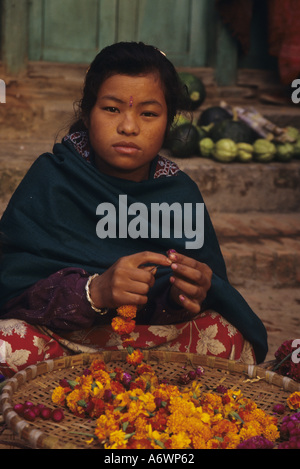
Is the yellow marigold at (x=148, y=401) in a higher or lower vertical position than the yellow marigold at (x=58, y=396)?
higher

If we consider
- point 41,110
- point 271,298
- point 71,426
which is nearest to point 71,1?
point 41,110

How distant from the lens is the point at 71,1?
5.41 meters

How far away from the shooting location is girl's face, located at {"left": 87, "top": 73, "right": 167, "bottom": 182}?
2498mm

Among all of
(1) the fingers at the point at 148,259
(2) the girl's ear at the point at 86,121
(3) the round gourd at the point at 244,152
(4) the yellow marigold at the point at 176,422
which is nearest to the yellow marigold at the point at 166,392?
(4) the yellow marigold at the point at 176,422

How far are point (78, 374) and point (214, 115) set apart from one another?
146 inches

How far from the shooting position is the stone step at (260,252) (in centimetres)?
443

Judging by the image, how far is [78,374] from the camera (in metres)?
2.20

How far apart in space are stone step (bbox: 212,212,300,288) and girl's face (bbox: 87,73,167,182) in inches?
75.7

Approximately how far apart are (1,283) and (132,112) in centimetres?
77

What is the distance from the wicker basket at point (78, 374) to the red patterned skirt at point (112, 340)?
21 cm

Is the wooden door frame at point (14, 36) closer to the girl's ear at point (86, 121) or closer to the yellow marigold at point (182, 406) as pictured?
the girl's ear at point (86, 121)

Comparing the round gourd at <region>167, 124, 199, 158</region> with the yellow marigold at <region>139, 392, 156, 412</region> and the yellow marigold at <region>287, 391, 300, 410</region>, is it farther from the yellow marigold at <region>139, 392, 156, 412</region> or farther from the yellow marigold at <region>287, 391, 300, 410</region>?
the yellow marigold at <region>139, 392, 156, 412</region>

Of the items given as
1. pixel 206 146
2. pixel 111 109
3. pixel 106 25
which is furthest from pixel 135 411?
pixel 106 25

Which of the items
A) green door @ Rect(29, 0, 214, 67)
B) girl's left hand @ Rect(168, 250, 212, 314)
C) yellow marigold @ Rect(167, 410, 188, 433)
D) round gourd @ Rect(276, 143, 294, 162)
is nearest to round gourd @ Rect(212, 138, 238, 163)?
round gourd @ Rect(276, 143, 294, 162)
